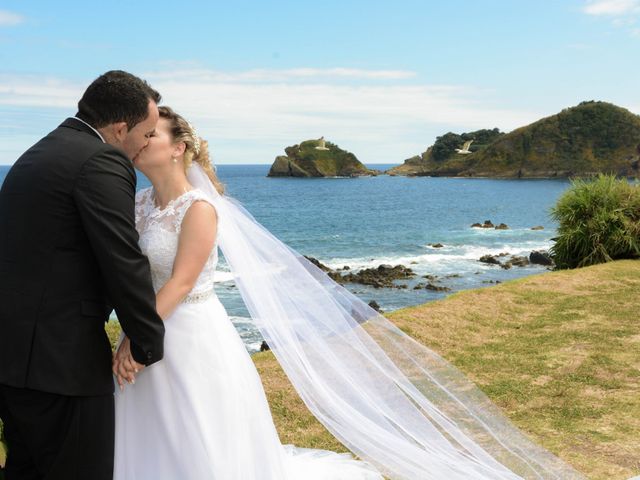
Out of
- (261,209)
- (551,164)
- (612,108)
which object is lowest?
(261,209)

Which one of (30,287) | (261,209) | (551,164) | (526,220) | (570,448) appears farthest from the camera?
(551,164)

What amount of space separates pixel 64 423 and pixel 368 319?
7.82 ft

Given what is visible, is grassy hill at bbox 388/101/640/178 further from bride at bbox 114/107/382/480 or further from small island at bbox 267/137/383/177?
bride at bbox 114/107/382/480

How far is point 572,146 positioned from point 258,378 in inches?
6170

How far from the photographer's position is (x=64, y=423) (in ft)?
10.2

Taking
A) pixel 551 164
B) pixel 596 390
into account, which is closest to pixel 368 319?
pixel 596 390

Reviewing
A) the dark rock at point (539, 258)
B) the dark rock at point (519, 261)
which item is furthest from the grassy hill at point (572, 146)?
the dark rock at point (519, 261)

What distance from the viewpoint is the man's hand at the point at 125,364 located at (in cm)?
350

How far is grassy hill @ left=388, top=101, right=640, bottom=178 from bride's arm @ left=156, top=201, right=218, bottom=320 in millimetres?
146397

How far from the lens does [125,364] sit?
138 inches

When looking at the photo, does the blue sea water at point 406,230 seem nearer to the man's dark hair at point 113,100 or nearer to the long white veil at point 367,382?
the long white veil at point 367,382

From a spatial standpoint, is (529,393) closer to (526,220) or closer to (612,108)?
(526,220)

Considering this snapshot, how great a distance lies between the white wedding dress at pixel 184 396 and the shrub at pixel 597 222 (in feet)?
50.5

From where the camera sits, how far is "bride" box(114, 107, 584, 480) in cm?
386
